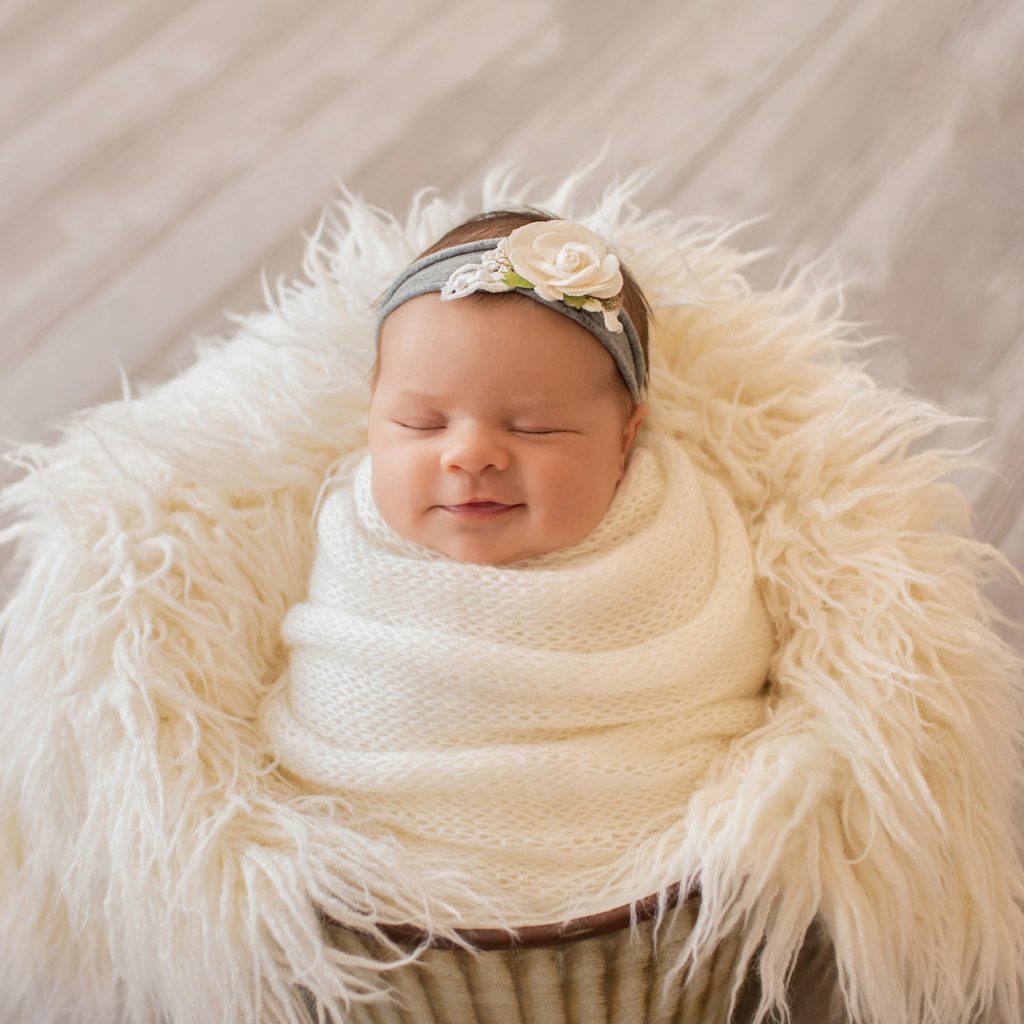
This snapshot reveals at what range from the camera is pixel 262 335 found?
1.26 m

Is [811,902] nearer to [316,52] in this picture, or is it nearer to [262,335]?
[262,335]

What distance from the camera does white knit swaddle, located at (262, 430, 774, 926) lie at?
930 mm

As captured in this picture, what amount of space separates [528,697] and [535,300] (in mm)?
350

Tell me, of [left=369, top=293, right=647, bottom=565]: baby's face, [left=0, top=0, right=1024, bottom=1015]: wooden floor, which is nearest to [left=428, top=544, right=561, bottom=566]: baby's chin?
[left=369, top=293, right=647, bottom=565]: baby's face

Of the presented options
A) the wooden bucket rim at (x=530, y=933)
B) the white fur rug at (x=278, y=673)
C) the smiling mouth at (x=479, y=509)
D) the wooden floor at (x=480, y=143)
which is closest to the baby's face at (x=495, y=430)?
the smiling mouth at (x=479, y=509)

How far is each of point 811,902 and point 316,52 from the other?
1715mm

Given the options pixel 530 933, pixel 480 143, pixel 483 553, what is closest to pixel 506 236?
pixel 483 553

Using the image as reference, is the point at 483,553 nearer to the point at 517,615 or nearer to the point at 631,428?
the point at 517,615

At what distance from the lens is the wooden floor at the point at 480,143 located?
165cm

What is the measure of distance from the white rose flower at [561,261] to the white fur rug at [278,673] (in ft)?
0.62

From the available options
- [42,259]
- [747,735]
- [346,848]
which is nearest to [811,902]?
[747,735]

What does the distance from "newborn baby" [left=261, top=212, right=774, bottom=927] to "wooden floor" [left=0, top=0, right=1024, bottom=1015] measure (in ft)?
2.10

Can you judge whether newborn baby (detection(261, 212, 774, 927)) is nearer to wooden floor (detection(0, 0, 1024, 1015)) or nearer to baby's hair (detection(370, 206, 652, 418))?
baby's hair (detection(370, 206, 652, 418))

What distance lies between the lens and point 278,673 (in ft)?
3.71
